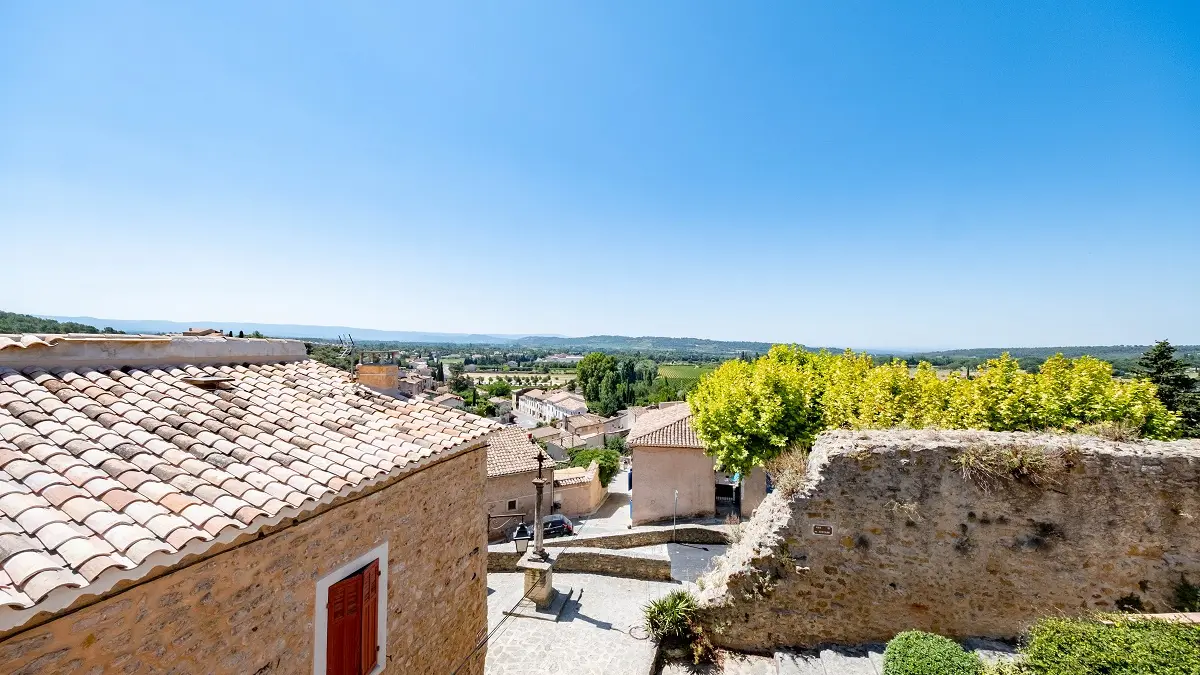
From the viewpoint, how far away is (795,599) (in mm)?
8031

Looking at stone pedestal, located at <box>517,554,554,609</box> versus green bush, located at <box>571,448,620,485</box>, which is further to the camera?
green bush, located at <box>571,448,620,485</box>

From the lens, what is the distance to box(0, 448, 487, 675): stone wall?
299 cm

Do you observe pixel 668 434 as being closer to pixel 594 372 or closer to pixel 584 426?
pixel 584 426

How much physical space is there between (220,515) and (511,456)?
2007cm

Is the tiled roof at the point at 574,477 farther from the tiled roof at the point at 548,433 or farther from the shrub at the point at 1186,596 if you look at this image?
the tiled roof at the point at 548,433

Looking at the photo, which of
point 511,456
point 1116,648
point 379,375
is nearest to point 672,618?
point 1116,648

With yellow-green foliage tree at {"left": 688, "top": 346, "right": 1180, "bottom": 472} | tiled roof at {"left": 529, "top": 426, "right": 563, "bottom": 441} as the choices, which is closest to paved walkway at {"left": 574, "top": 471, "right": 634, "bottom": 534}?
yellow-green foliage tree at {"left": 688, "top": 346, "right": 1180, "bottom": 472}

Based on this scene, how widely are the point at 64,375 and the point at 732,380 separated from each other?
15094mm

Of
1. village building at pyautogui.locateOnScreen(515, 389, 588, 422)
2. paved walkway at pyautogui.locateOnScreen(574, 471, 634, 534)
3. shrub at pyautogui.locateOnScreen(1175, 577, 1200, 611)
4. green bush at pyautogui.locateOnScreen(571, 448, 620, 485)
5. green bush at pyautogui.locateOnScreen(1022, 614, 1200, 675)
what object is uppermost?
green bush at pyautogui.locateOnScreen(1022, 614, 1200, 675)

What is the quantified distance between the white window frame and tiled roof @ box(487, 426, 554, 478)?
601 inches

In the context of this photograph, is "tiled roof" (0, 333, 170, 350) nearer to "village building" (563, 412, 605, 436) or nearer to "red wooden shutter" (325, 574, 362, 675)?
"red wooden shutter" (325, 574, 362, 675)

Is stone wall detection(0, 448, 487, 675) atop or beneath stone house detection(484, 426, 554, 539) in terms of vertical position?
atop

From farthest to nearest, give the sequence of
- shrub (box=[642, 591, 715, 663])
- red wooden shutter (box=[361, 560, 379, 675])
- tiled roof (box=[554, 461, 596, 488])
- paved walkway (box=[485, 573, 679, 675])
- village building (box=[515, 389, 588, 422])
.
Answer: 1. village building (box=[515, 389, 588, 422])
2. tiled roof (box=[554, 461, 596, 488])
3. paved walkway (box=[485, 573, 679, 675])
4. shrub (box=[642, 591, 715, 663])
5. red wooden shutter (box=[361, 560, 379, 675])

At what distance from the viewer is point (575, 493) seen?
25.0m
